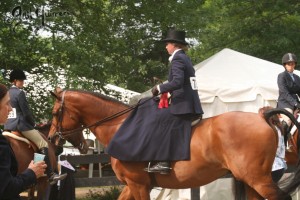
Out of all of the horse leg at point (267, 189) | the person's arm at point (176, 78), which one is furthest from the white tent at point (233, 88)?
the horse leg at point (267, 189)

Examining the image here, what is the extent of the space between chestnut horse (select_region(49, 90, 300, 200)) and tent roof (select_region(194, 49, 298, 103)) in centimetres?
438

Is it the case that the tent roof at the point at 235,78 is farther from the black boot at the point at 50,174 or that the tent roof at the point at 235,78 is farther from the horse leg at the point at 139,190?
the horse leg at the point at 139,190

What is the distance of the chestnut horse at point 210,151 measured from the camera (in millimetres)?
6773

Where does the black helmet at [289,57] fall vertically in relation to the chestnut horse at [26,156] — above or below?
above

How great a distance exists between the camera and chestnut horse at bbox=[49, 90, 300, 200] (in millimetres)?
6773

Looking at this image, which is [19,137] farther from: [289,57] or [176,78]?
[289,57]

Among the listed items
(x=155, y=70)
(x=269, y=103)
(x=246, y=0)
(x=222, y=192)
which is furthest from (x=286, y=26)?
(x=222, y=192)

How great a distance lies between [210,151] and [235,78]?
6060 mm

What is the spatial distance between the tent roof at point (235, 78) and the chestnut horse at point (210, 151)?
14.4 feet

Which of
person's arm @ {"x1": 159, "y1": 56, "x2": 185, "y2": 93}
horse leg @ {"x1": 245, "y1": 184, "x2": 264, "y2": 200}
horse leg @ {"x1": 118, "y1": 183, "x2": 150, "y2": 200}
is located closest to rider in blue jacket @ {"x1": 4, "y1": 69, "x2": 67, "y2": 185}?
horse leg @ {"x1": 118, "y1": 183, "x2": 150, "y2": 200}

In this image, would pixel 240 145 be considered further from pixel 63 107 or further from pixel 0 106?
pixel 0 106

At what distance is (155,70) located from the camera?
2441 centimetres

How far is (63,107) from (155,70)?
16470 millimetres

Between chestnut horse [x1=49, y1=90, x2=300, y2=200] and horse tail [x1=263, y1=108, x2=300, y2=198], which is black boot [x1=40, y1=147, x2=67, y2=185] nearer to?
chestnut horse [x1=49, y1=90, x2=300, y2=200]
